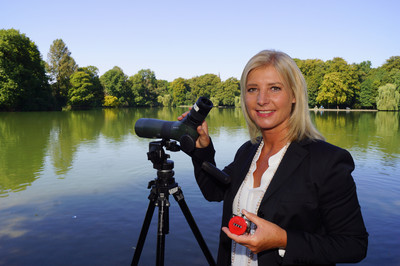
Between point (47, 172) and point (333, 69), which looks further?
point (333, 69)

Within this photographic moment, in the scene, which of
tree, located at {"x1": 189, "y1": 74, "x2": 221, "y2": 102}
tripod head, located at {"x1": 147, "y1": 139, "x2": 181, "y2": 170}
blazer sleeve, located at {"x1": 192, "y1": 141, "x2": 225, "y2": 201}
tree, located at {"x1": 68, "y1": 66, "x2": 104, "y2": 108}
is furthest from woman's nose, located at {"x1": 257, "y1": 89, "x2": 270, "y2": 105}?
tree, located at {"x1": 189, "y1": 74, "x2": 221, "y2": 102}

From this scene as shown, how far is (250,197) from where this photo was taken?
1546mm

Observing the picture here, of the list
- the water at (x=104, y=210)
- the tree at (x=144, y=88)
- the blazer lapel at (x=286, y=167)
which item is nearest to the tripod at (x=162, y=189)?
the blazer lapel at (x=286, y=167)

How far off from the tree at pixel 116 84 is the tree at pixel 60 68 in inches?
527

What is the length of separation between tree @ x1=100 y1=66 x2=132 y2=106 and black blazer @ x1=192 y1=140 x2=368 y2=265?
78464 mm

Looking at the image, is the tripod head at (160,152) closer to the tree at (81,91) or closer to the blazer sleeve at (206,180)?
the blazer sleeve at (206,180)

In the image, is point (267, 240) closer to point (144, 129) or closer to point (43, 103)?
point (144, 129)

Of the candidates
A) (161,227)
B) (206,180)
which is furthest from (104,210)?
(206,180)

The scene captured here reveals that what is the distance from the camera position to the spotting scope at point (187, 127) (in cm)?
196

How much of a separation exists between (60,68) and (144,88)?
31.2 m

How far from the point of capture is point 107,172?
769cm

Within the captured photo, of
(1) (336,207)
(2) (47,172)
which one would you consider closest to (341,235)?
(1) (336,207)

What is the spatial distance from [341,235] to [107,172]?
722cm

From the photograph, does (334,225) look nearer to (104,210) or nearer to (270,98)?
(270,98)
